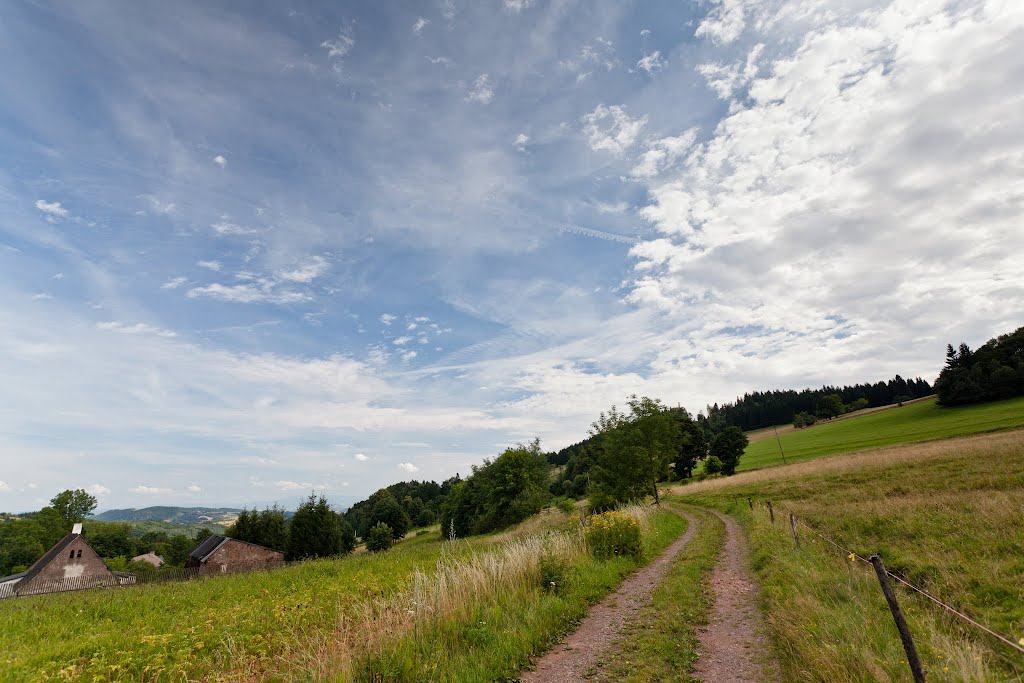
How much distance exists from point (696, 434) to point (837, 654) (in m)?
86.4

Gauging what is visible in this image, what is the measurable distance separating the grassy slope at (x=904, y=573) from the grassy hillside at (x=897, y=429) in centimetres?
3712

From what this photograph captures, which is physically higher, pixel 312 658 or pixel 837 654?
pixel 312 658

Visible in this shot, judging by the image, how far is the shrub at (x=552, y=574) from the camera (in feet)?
32.8

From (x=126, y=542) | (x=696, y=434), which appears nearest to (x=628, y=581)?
(x=696, y=434)

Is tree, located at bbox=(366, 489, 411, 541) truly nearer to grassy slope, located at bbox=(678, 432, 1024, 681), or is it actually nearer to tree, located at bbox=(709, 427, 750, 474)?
tree, located at bbox=(709, 427, 750, 474)

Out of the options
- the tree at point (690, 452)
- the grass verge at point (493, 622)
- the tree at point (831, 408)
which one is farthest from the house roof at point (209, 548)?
the tree at point (831, 408)

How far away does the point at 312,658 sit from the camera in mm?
6348

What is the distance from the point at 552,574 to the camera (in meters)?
10.3

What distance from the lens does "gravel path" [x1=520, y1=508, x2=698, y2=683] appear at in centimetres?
625

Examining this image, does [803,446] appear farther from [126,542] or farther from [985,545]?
[126,542]

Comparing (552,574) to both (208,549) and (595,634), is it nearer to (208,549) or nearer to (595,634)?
(595,634)

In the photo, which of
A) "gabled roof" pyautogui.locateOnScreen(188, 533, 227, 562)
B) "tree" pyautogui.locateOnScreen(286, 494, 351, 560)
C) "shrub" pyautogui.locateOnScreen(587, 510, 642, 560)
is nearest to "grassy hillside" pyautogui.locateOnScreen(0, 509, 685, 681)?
"shrub" pyautogui.locateOnScreen(587, 510, 642, 560)

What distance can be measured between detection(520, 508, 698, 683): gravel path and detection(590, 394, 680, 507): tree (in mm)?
22006

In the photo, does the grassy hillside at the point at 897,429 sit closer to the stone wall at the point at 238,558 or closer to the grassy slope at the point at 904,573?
the grassy slope at the point at 904,573
